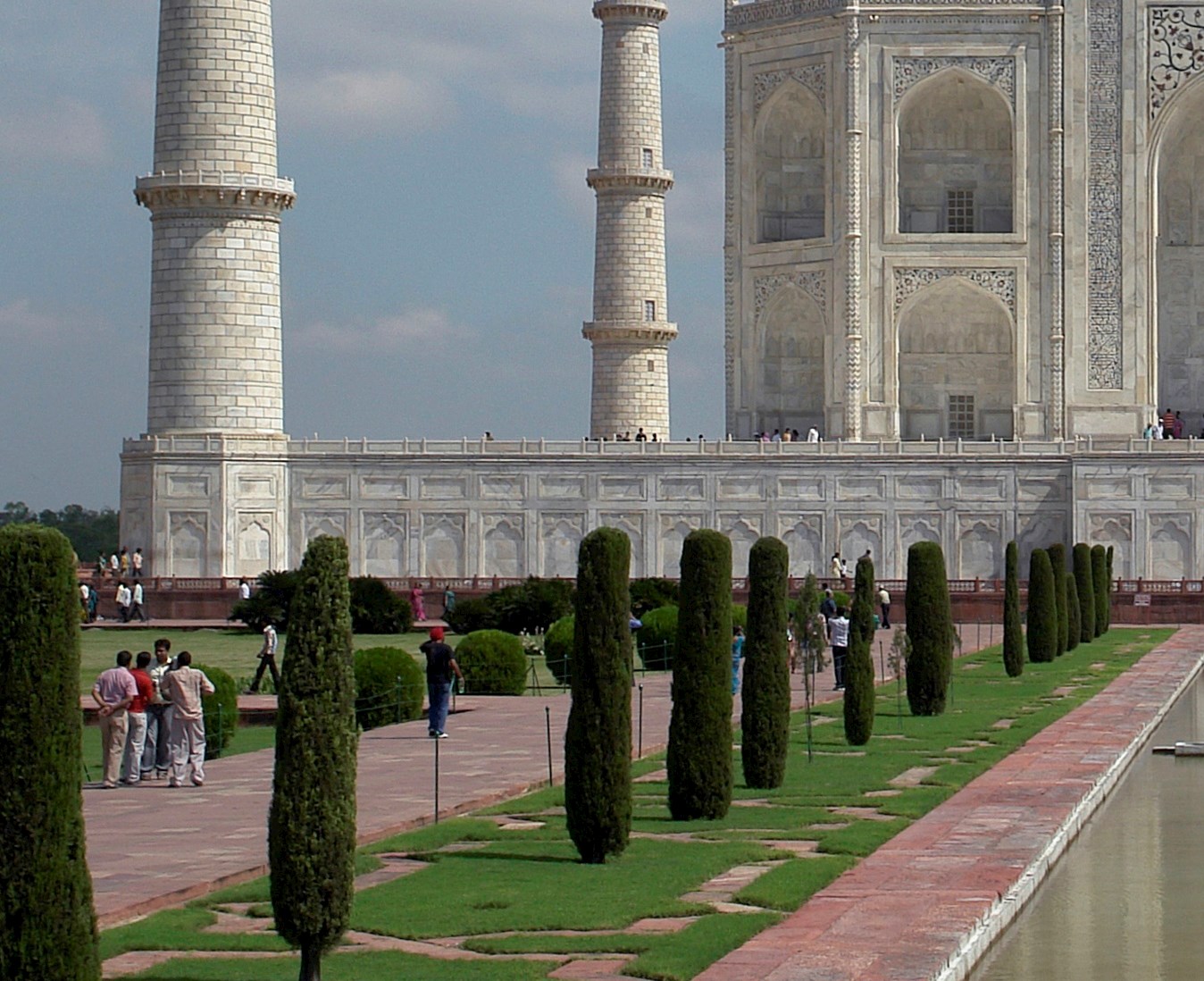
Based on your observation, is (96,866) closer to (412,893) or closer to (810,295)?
(412,893)

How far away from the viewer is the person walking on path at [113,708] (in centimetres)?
1521

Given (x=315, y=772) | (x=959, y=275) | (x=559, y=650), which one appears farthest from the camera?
(x=959, y=275)

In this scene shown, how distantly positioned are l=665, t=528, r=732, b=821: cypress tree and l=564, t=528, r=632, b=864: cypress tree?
1.21 meters

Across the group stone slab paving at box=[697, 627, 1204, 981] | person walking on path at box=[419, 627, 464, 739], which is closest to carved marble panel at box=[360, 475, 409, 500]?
person walking on path at box=[419, 627, 464, 739]

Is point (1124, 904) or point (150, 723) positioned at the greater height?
point (150, 723)

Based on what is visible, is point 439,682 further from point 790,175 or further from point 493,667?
point 790,175

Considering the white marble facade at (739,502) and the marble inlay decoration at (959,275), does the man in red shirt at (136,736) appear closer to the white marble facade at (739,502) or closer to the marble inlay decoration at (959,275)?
the white marble facade at (739,502)

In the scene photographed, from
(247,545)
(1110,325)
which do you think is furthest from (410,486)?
(1110,325)

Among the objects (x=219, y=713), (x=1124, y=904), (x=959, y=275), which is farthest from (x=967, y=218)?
(x=1124, y=904)

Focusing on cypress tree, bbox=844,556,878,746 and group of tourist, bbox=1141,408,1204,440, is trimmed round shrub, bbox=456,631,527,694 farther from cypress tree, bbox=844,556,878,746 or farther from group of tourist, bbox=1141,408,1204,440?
group of tourist, bbox=1141,408,1204,440

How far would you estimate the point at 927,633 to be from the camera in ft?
65.8

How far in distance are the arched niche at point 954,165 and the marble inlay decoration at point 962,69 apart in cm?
87

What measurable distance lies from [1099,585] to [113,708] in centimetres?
2007

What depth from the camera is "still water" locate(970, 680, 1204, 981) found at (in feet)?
31.4
